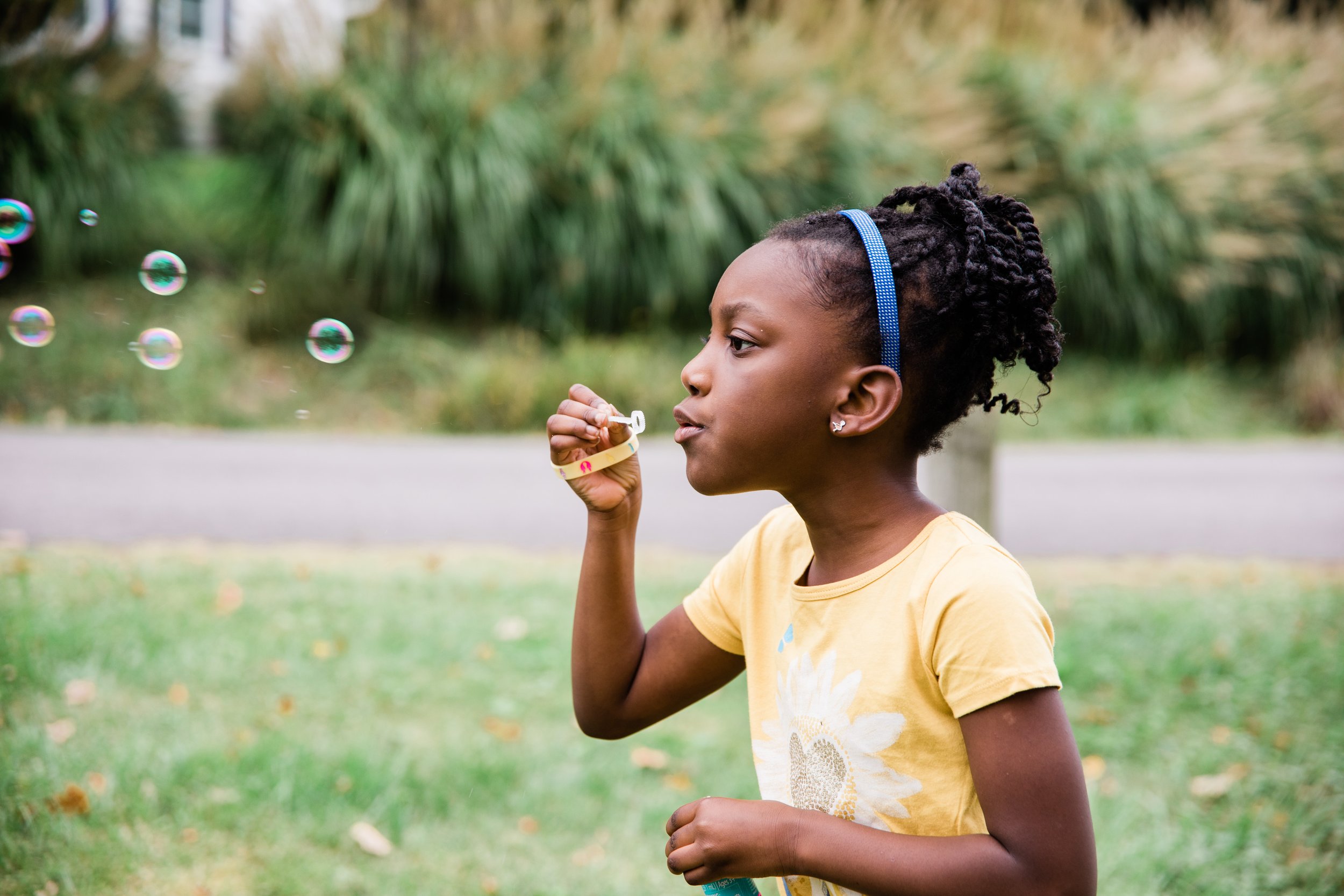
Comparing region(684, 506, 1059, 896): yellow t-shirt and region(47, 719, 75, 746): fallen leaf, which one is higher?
region(684, 506, 1059, 896): yellow t-shirt

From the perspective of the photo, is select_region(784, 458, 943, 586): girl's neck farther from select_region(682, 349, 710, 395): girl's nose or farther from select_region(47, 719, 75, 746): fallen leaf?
select_region(47, 719, 75, 746): fallen leaf

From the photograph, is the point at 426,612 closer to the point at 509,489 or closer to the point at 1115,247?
the point at 509,489

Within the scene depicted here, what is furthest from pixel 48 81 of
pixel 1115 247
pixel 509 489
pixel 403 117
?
pixel 1115 247

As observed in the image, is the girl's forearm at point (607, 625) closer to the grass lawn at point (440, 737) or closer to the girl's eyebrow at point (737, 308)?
the girl's eyebrow at point (737, 308)

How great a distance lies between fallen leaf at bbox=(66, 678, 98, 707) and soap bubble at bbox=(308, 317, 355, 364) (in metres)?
1.38

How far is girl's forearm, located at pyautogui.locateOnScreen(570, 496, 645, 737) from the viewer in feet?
6.02

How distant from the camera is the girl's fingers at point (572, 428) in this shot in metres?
1.73

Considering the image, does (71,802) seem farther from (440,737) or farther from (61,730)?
(440,737)

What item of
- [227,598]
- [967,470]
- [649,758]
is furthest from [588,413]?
[227,598]

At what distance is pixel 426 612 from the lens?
467 cm

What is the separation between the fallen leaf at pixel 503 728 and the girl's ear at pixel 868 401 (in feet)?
7.83

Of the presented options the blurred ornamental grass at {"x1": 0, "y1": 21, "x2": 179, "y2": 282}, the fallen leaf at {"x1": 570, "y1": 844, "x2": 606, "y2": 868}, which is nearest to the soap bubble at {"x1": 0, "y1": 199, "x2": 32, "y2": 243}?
the fallen leaf at {"x1": 570, "y1": 844, "x2": 606, "y2": 868}

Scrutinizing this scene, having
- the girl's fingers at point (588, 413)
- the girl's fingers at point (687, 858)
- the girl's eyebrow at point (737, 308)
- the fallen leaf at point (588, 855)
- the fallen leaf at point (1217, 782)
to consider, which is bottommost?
the fallen leaf at point (588, 855)

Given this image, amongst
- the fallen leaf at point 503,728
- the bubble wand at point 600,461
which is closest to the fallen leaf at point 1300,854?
the fallen leaf at point 503,728
